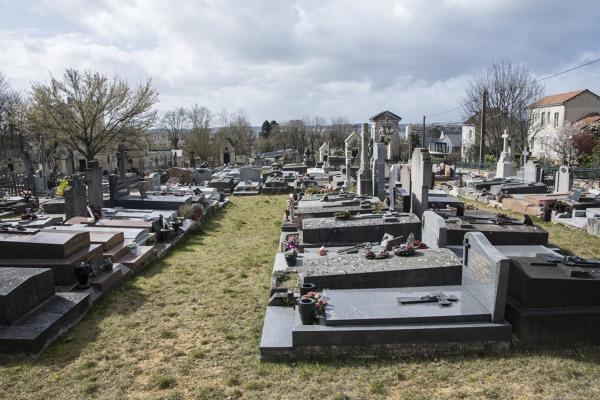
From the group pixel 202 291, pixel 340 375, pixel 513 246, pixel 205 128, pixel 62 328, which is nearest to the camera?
pixel 340 375

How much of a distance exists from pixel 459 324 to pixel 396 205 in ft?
21.6

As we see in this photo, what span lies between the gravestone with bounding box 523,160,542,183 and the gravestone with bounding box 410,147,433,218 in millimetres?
10984

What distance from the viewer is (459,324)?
17.6 feet

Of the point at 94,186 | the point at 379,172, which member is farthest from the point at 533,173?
the point at 94,186

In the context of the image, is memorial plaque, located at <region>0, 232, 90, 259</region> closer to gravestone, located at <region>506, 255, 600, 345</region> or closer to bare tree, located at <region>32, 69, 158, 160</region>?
gravestone, located at <region>506, 255, 600, 345</region>

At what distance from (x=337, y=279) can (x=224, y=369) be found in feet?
7.40

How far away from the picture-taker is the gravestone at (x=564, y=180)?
56.0 ft

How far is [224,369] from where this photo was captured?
5.14m

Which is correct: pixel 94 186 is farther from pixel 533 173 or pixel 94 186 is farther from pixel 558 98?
pixel 558 98

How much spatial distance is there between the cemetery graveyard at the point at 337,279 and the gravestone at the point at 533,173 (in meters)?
6.89

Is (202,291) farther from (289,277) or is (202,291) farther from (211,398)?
(211,398)

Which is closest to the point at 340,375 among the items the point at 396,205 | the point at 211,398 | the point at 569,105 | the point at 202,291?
the point at 211,398

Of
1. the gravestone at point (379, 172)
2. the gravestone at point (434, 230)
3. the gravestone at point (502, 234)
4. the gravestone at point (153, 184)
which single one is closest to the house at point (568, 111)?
the gravestone at point (379, 172)

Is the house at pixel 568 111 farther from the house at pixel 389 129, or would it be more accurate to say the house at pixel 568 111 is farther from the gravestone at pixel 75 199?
the gravestone at pixel 75 199
